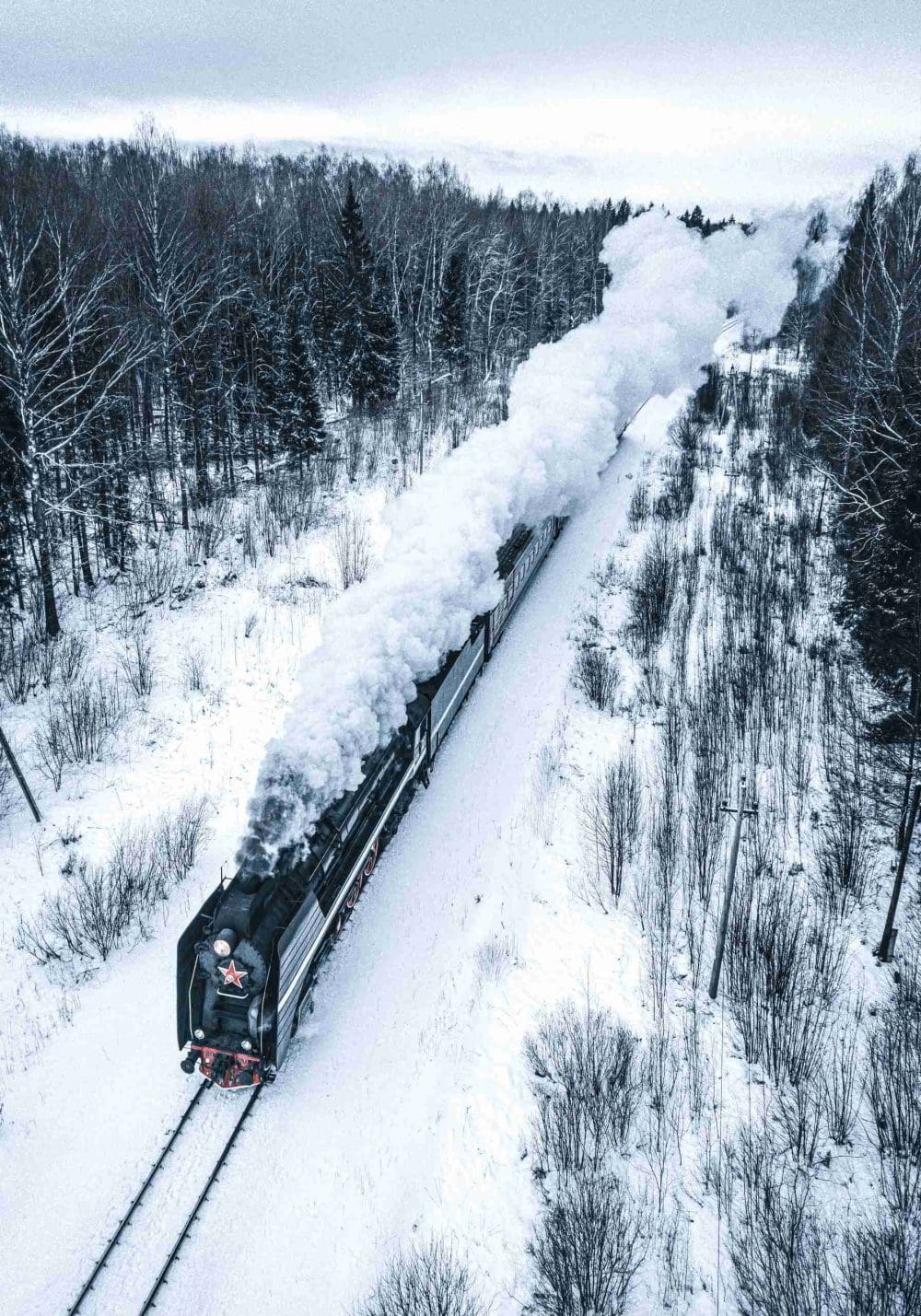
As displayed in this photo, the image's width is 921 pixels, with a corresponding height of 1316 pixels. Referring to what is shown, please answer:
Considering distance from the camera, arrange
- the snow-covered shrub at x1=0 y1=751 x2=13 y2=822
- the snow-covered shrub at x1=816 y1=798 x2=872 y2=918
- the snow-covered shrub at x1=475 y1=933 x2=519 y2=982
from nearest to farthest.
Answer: the snow-covered shrub at x1=475 y1=933 x2=519 y2=982, the snow-covered shrub at x1=816 y1=798 x2=872 y2=918, the snow-covered shrub at x1=0 y1=751 x2=13 y2=822

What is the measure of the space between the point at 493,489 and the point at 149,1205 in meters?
13.7

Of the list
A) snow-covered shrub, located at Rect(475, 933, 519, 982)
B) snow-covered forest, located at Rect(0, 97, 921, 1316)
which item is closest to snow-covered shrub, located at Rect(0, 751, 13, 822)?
snow-covered forest, located at Rect(0, 97, 921, 1316)

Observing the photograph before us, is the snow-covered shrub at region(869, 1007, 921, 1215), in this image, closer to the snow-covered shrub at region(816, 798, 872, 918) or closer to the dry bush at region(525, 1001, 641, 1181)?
the snow-covered shrub at region(816, 798, 872, 918)

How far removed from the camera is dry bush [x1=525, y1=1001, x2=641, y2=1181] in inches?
320

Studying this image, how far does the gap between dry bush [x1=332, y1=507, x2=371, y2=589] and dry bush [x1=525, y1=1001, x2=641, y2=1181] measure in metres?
14.6

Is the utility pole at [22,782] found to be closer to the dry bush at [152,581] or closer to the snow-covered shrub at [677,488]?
the dry bush at [152,581]

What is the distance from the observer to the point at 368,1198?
8.12 m

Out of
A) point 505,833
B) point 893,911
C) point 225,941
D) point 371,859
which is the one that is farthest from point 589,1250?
point 505,833

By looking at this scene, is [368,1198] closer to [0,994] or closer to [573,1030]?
[573,1030]

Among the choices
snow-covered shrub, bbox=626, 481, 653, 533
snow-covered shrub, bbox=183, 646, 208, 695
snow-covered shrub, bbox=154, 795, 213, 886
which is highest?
snow-covered shrub, bbox=626, 481, 653, 533

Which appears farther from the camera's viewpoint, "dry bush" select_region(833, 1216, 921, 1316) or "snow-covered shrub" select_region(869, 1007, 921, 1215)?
"snow-covered shrub" select_region(869, 1007, 921, 1215)

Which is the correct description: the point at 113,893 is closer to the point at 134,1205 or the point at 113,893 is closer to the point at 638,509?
the point at 134,1205

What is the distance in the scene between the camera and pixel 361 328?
37.1 meters

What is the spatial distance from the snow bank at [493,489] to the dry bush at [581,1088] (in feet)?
15.0
